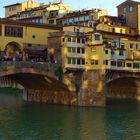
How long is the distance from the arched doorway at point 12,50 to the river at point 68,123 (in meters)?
7.38

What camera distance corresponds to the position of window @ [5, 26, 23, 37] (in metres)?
55.5

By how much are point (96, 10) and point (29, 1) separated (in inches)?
901

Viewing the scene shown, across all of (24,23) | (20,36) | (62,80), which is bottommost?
(62,80)

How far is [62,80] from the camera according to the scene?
55.8 m

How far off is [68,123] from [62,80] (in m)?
13.7

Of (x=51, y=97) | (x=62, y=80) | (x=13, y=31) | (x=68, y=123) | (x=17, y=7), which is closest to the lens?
(x=68, y=123)

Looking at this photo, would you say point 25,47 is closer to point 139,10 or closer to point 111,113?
point 111,113

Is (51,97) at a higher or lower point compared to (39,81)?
lower

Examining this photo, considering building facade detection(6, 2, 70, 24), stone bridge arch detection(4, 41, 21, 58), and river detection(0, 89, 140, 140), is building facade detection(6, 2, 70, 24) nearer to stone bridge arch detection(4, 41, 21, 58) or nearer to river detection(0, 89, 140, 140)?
stone bridge arch detection(4, 41, 21, 58)

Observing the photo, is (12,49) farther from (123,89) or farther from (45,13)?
(123,89)

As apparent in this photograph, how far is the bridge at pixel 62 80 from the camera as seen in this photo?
51.9 metres

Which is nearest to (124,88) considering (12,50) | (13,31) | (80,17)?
(80,17)

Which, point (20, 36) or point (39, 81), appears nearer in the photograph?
point (20, 36)

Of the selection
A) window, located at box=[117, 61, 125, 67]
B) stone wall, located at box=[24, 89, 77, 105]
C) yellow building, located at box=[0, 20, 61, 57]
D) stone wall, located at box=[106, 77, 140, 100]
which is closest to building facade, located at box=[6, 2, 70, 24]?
stone wall, located at box=[106, 77, 140, 100]
